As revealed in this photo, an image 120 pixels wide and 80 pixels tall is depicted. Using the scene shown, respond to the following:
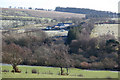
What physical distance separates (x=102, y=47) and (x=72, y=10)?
73.9 m

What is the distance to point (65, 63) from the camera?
651 inches

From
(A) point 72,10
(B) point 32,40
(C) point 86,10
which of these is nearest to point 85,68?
(B) point 32,40

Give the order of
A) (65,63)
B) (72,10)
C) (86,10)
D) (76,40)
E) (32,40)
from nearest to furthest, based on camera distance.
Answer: (65,63)
(76,40)
(32,40)
(86,10)
(72,10)

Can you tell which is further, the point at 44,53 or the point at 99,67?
the point at 44,53

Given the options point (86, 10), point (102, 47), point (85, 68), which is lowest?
point (85, 68)

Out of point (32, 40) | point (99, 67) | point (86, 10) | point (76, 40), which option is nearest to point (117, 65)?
point (99, 67)

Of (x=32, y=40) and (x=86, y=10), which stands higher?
(x=86, y=10)

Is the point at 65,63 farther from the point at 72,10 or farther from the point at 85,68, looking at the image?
the point at 72,10

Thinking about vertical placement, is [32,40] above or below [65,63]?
above

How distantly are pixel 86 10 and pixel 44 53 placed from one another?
221 feet

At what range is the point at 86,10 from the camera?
86938 mm

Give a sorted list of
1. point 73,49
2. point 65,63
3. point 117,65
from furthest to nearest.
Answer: point 73,49 < point 117,65 < point 65,63

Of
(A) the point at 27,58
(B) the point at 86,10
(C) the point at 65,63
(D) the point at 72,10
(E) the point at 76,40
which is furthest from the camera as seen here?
(D) the point at 72,10

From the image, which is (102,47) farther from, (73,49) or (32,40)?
(32,40)
